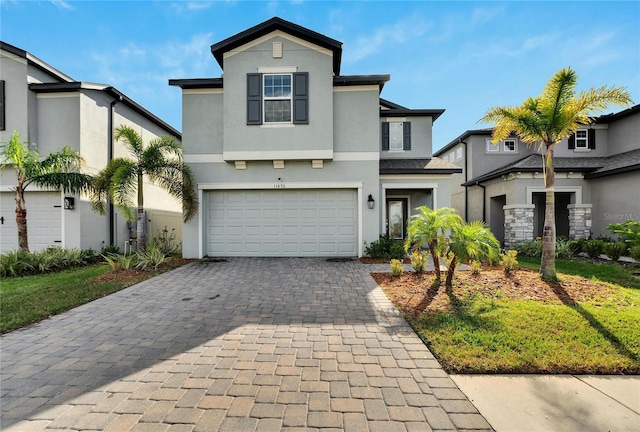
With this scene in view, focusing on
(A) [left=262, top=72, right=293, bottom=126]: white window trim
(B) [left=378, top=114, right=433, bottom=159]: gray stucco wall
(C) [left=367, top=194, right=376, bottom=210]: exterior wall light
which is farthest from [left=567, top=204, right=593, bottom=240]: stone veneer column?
(A) [left=262, top=72, right=293, bottom=126]: white window trim

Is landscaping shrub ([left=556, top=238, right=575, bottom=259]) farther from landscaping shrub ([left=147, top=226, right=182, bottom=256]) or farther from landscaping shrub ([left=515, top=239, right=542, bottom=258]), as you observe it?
landscaping shrub ([left=147, top=226, right=182, bottom=256])

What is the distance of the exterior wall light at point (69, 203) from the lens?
10492mm

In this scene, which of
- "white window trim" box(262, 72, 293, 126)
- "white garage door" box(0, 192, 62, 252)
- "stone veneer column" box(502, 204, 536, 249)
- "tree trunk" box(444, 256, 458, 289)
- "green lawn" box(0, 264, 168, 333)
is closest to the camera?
"green lawn" box(0, 264, 168, 333)

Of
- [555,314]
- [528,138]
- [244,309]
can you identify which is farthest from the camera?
[528,138]

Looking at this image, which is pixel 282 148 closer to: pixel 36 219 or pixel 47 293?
pixel 47 293

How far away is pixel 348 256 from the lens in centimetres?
1078

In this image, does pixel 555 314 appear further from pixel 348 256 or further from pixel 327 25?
pixel 327 25

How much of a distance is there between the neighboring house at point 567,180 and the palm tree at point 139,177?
1400 centimetres

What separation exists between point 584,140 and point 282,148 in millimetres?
16208

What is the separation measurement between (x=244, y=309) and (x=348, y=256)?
610 centimetres

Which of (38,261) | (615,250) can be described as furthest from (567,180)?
(38,261)

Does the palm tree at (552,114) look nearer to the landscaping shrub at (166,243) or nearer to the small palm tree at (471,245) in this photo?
the small palm tree at (471,245)

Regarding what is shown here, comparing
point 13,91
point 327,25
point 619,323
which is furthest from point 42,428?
point 13,91

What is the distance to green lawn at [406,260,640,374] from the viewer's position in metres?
3.24
